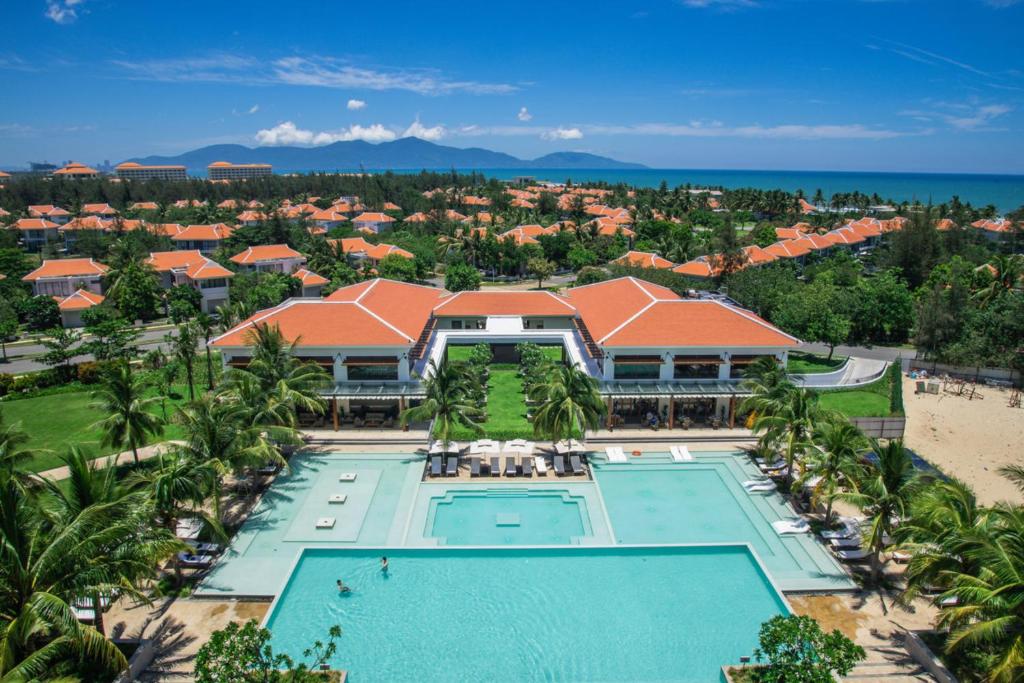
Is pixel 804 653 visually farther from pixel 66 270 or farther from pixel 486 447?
pixel 66 270

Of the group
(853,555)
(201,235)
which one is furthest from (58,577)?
(201,235)

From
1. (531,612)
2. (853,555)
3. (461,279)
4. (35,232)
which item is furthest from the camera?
(35,232)

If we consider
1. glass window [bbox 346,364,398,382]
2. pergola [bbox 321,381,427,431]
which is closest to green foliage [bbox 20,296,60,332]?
glass window [bbox 346,364,398,382]

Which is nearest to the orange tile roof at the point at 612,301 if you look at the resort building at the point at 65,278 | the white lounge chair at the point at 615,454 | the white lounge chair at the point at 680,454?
the white lounge chair at the point at 615,454

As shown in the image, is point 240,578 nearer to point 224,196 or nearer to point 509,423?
point 509,423

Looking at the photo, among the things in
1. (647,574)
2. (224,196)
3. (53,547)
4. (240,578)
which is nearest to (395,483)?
(240,578)

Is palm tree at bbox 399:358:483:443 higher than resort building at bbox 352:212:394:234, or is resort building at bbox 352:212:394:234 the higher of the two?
resort building at bbox 352:212:394:234

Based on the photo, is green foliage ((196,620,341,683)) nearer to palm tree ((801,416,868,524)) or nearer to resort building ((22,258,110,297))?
palm tree ((801,416,868,524))

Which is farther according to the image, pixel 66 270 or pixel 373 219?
pixel 373 219
